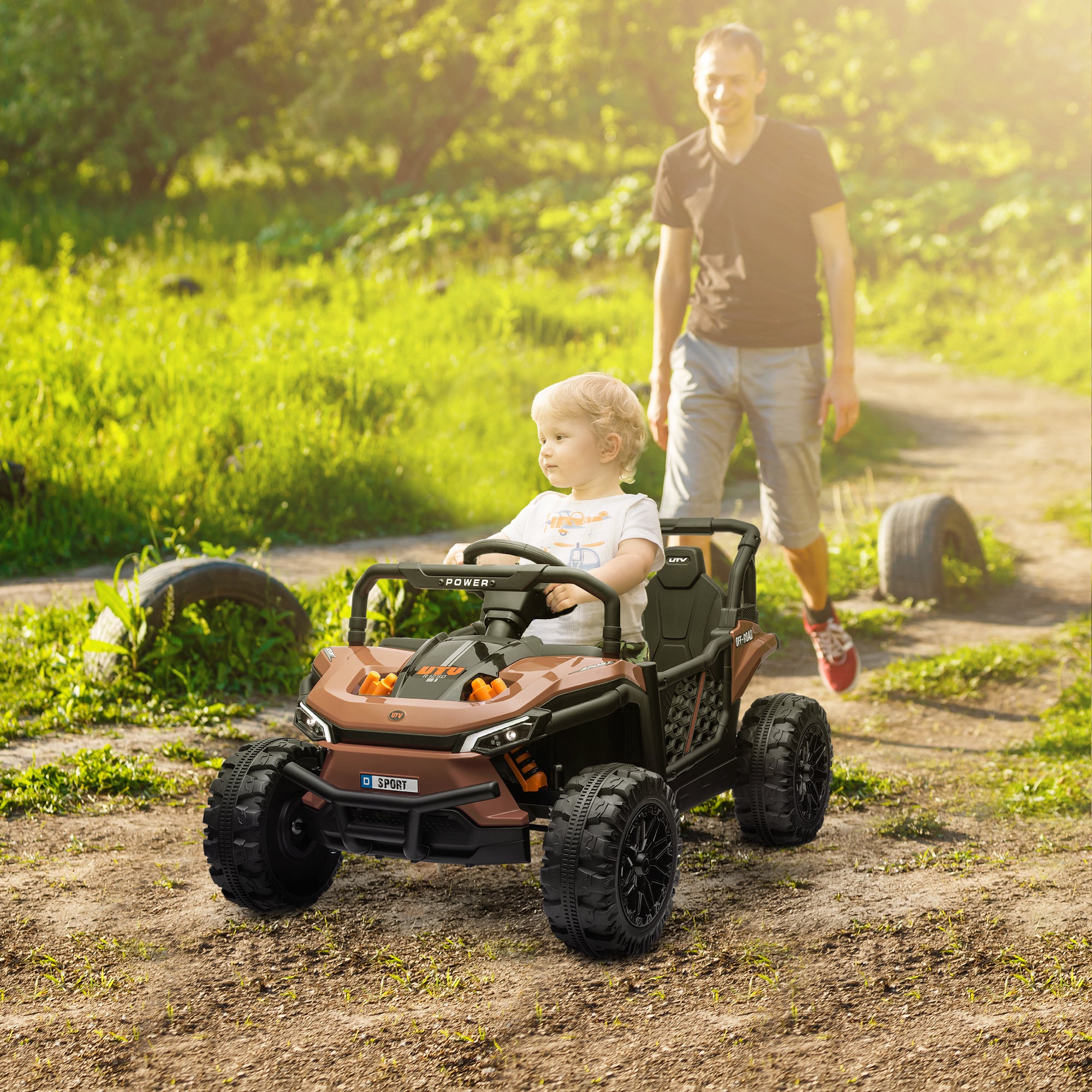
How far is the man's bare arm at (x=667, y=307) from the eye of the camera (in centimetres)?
499

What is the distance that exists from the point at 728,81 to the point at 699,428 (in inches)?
48.2

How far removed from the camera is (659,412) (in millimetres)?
5070

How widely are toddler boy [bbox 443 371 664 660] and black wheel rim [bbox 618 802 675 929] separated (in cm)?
45

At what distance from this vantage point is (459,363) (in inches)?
414

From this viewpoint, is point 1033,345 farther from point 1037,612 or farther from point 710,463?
point 710,463

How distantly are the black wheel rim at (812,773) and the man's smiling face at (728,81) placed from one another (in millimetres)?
2204

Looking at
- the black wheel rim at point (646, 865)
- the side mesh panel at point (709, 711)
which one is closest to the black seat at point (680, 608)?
the side mesh panel at point (709, 711)

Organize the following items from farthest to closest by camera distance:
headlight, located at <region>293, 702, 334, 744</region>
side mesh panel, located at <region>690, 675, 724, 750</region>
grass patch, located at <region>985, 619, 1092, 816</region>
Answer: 1. grass patch, located at <region>985, 619, 1092, 816</region>
2. side mesh panel, located at <region>690, 675, 724, 750</region>
3. headlight, located at <region>293, 702, 334, 744</region>

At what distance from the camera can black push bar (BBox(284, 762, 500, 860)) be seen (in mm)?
2740

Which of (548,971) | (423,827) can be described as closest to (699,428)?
(423,827)

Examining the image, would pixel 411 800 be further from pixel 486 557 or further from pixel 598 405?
pixel 598 405

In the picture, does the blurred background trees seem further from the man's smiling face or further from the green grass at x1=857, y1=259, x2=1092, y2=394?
the man's smiling face

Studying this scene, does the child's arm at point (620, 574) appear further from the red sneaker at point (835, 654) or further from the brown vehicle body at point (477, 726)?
the red sneaker at point (835, 654)

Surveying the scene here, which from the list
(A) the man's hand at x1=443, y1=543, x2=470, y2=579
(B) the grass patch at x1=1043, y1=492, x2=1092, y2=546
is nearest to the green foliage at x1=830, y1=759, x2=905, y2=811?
(A) the man's hand at x1=443, y1=543, x2=470, y2=579
